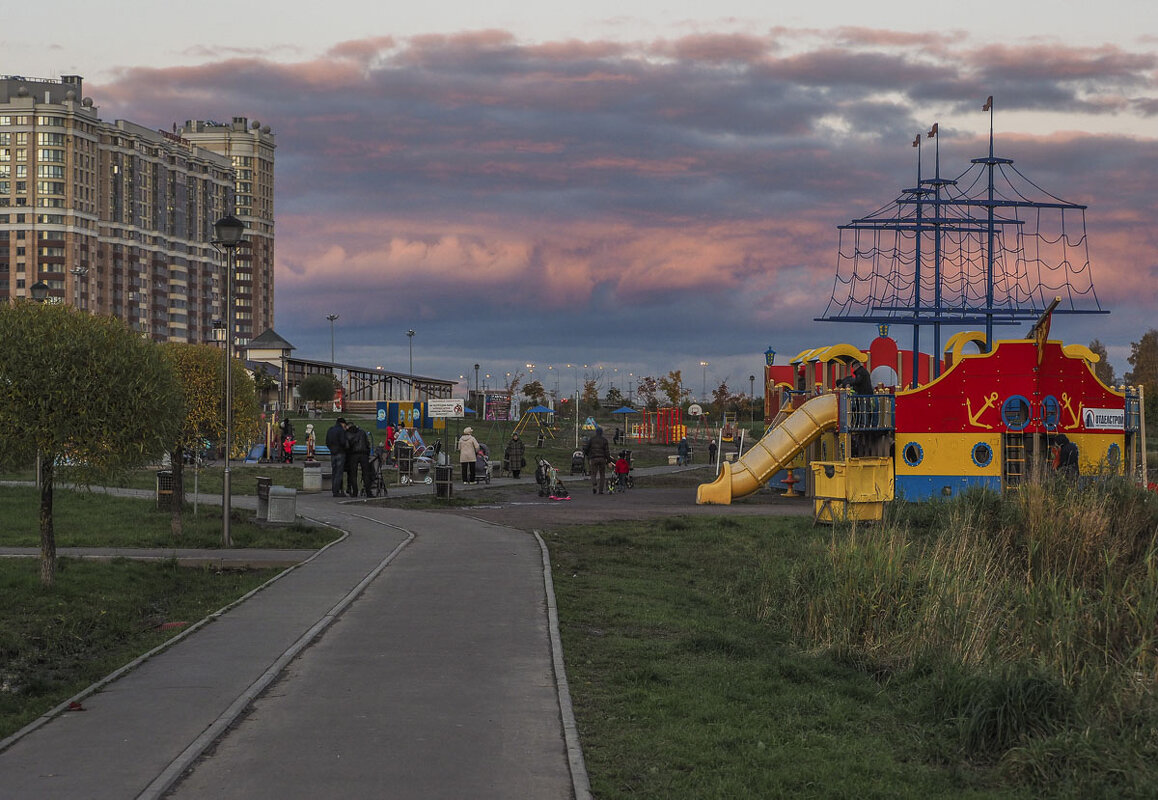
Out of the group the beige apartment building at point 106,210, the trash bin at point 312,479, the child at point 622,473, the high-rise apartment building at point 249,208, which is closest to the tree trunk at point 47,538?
the trash bin at point 312,479

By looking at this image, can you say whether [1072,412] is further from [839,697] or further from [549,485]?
[839,697]

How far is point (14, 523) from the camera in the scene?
22953 mm

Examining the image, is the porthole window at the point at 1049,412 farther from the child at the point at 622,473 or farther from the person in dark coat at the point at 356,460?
the person in dark coat at the point at 356,460

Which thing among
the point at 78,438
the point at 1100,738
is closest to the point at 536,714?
the point at 1100,738

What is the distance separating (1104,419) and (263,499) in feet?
75.4

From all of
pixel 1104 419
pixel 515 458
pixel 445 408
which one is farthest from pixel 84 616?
pixel 445 408

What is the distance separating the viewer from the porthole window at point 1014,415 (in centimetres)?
3272

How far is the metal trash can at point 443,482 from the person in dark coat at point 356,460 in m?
2.08

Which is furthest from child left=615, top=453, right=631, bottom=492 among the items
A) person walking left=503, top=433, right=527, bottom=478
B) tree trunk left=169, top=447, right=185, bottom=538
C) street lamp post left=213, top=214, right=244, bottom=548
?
street lamp post left=213, top=214, right=244, bottom=548

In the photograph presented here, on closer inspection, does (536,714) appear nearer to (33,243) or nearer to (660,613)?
(660,613)

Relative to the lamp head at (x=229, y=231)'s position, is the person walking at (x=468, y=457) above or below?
below

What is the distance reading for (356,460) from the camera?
3391 cm

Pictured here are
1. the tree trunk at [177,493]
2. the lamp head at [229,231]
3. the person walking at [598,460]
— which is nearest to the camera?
the lamp head at [229,231]

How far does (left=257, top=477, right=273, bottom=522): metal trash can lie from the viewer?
79.5ft
